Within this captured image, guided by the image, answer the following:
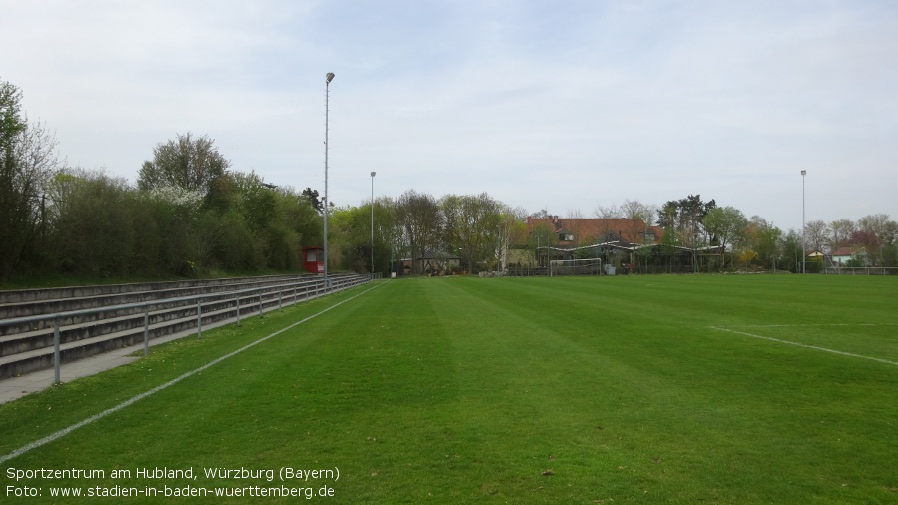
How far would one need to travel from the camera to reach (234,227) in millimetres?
40312

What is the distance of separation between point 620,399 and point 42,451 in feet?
20.8

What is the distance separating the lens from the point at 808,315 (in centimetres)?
1858

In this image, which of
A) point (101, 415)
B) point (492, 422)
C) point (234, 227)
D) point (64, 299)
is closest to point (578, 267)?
point (234, 227)

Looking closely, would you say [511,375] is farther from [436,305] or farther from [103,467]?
[436,305]

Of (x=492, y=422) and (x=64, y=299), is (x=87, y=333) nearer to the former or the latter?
(x=64, y=299)

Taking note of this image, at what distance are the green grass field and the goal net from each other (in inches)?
2520

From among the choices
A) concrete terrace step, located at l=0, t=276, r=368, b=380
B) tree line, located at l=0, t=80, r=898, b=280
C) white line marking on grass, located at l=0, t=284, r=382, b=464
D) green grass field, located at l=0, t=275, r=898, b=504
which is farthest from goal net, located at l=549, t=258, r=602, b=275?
white line marking on grass, located at l=0, t=284, r=382, b=464

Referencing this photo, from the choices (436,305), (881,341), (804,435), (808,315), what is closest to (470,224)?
(436,305)

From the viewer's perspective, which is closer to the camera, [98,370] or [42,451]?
[42,451]

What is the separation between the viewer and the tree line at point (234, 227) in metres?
20.5

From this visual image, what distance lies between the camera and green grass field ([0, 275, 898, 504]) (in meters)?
4.79

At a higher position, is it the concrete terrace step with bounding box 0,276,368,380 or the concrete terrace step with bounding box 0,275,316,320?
the concrete terrace step with bounding box 0,275,316,320

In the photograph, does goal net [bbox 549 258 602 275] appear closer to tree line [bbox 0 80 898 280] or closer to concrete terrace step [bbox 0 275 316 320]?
tree line [bbox 0 80 898 280]

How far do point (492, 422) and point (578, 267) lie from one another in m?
72.5
